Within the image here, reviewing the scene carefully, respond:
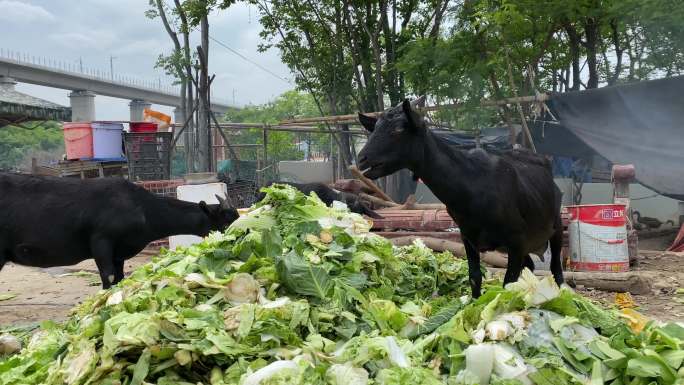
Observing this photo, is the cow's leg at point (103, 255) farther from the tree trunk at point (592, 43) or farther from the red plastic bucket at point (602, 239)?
the tree trunk at point (592, 43)

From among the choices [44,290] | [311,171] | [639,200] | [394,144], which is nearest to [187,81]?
[311,171]

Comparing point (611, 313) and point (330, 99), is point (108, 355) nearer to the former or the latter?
point (611, 313)

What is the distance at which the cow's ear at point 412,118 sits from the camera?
477 cm

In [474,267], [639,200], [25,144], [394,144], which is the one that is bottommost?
[639,200]

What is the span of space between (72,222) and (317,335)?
4.49m

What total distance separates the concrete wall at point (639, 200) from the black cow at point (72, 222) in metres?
10.9

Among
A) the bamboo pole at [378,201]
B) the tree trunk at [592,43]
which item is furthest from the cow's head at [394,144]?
the tree trunk at [592,43]

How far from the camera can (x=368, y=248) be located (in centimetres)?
447

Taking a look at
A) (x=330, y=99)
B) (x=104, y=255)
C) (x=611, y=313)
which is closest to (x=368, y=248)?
(x=611, y=313)

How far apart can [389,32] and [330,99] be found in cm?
280

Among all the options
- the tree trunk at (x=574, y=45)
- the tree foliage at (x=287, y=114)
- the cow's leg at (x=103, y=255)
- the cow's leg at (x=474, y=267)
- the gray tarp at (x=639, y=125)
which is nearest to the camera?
the cow's leg at (x=474, y=267)

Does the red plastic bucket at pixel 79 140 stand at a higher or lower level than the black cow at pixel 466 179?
higher

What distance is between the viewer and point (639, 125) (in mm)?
9117

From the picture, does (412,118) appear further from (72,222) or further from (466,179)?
(72,222)
